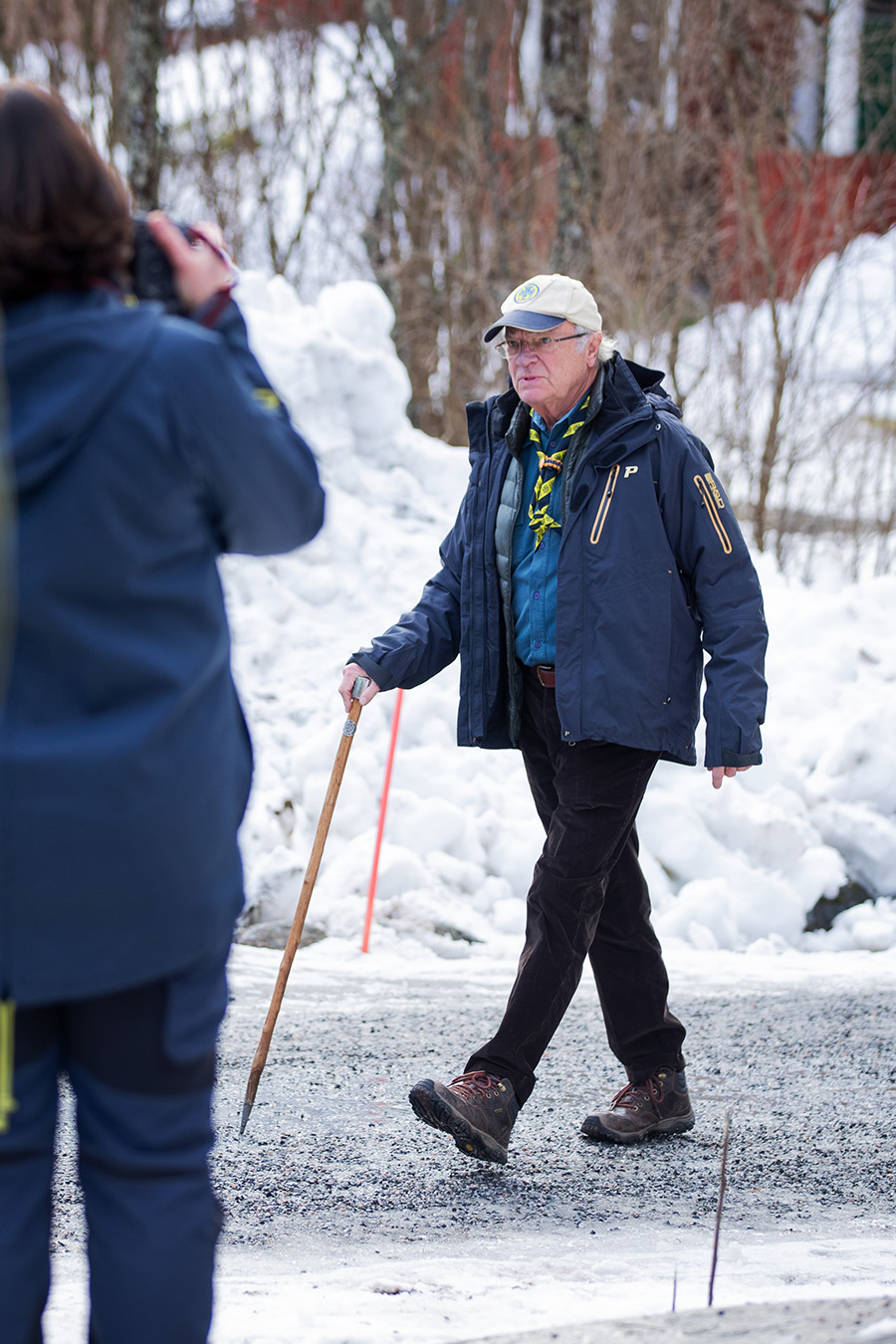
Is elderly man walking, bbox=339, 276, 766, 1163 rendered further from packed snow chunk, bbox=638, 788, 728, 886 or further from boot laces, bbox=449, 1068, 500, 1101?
packed snow chunk, bbox=638, 788, 728, 886

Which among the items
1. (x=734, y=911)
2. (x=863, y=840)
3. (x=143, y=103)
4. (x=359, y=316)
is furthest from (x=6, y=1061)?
(x=143, y=103)

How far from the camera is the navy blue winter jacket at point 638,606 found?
373cm

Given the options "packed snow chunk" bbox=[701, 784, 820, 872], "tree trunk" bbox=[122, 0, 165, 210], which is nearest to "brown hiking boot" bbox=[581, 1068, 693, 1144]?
"packed snow chunk" bbox=[701, 784, 820, 872]

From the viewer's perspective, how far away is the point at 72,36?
18.7 meters

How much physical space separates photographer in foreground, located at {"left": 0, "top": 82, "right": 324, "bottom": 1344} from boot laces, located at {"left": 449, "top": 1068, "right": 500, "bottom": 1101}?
1.81 m

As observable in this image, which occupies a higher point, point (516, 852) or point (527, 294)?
point (527, 294)

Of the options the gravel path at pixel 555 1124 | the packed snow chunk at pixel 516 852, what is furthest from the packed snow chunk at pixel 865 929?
the packed snow chunk at pixel 516 852

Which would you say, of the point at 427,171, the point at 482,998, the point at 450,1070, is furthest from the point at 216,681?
the point at 427,171

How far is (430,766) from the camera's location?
24.9 feet

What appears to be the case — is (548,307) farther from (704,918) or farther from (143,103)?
(143,103)

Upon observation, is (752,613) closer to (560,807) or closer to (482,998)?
(560,807)

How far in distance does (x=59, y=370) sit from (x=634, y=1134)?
303 cm

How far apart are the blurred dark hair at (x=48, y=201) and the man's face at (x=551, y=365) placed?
218cm

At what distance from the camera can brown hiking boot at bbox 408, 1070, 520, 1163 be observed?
361 centimetres
